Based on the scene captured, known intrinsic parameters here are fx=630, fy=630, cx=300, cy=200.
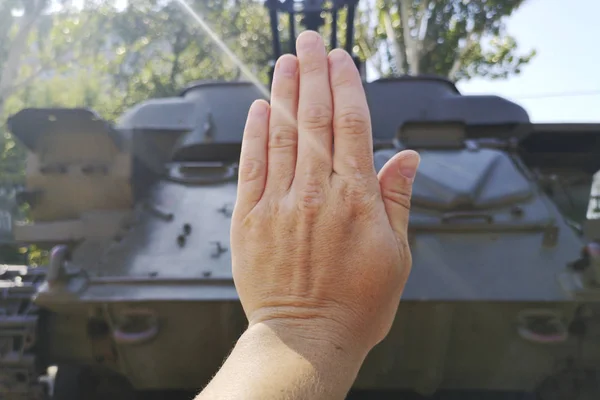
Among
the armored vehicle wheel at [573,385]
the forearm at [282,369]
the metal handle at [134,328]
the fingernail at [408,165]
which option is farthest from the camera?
the armored vehicle wheel at [573,385]

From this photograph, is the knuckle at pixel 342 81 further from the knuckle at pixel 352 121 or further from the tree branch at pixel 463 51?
the tree branch at pixel 463 51

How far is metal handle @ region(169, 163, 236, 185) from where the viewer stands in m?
4.16

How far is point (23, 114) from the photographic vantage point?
12.0 feet

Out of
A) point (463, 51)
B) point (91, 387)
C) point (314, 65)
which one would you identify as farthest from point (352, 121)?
point (463, 51)

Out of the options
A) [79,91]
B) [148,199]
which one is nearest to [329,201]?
[148,199]

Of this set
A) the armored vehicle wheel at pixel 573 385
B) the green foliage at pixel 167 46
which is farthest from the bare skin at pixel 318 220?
the green foliage at pixel 167 46

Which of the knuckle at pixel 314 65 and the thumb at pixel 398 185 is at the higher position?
the knuckle at pixel 314 65

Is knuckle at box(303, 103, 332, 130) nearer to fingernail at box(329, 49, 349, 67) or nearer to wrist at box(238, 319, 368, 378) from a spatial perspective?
fingernail at box(329, 49, 349, 67)

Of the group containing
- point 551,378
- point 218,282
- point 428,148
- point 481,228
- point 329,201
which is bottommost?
point 551,378

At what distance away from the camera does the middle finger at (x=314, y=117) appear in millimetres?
1335

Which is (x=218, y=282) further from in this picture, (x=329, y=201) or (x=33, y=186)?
(x=329, y=201)

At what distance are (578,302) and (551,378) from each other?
0.89 m

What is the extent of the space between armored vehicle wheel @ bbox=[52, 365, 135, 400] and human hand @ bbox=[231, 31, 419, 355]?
9.62ft

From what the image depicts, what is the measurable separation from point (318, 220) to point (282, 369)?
33cm
